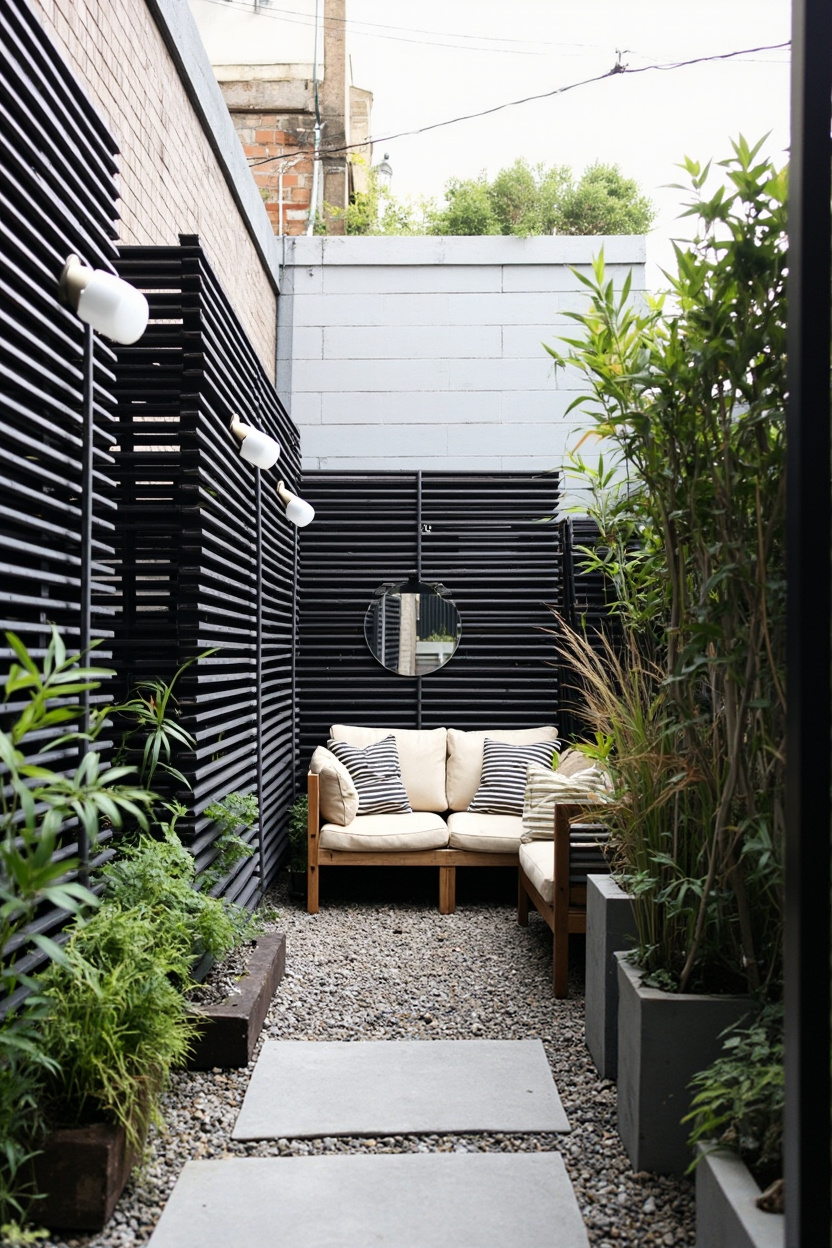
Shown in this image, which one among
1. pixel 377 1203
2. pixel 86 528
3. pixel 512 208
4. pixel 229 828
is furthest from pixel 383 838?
pixel 512 208

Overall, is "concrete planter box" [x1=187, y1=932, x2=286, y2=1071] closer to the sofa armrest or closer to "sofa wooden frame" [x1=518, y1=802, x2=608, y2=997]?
"sofa wooden frame" [x1=518, y1=802, x2=608, y2=997]

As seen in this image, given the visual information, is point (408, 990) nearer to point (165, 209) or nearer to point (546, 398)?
point (165, 209)

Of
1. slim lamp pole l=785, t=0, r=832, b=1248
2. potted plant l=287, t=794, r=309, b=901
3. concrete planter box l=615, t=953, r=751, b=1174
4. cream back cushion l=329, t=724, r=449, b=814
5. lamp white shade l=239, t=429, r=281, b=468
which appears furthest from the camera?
cream back cushion l=329, t=724, r=449, b=814

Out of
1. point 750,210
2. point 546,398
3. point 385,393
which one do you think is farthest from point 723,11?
point 750,210

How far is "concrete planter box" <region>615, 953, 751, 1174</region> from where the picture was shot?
8.31ft

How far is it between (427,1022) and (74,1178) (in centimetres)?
181

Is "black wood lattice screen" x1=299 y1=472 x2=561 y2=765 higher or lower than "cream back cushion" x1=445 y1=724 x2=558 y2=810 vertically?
higher

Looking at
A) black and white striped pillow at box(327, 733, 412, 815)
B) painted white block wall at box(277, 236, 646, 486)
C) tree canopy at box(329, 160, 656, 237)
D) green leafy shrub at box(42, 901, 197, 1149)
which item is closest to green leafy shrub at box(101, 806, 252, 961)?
green leafy shrub at box(42, 901, 197, 1149)

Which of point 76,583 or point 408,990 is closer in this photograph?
point 76,583

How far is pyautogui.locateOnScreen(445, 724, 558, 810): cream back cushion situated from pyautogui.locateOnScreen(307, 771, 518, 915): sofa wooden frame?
0.77m

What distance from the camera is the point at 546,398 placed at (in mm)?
7953

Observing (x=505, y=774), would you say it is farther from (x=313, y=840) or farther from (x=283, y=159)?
(x=283, y=159)

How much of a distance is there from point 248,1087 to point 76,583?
1.64m

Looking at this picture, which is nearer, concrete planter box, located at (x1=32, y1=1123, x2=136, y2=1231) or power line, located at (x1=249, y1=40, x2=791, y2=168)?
concrete planter box, located at (x1=32, y1=1123, x2=136, y2=1231)
